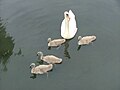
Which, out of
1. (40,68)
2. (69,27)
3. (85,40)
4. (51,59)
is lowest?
(40,68)

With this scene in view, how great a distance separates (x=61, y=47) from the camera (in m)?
11.4

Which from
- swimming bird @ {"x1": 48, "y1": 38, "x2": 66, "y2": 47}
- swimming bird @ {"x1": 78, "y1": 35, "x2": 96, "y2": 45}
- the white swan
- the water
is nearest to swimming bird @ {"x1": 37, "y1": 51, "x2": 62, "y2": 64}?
the water

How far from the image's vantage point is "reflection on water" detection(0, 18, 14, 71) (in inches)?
432

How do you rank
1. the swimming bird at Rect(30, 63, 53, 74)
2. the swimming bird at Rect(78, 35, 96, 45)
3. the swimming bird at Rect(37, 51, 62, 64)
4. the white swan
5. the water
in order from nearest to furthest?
the water
the swimming bird at Rect(30, 63, 53, 74)
the swimming bird at Rect(37, 51, 62, 64)
the swimming bird at Rect(78, 35, 96, 45)
the white swan

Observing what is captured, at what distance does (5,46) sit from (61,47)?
1.60m

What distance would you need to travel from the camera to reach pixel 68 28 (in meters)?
11.5

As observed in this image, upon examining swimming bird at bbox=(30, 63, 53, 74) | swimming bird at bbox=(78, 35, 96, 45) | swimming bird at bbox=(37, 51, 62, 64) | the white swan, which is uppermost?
the white swan

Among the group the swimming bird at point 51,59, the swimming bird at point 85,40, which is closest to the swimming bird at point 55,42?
the swimming bird at point 85,40

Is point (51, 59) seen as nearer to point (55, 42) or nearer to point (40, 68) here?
point (40, 68)

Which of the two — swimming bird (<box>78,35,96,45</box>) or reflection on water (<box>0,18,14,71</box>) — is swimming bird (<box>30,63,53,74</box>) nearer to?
reflection on water (<box>0,18,14,71</box>)

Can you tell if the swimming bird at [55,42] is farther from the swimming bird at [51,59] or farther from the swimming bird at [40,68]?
the swimming bird at [40,68]

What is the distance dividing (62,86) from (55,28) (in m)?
2.57

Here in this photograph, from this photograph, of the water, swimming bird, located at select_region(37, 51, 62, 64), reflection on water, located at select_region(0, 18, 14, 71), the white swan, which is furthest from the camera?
the white swan

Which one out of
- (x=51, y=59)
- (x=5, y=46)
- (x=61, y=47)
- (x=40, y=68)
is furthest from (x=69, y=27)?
(x=5, y=46)
